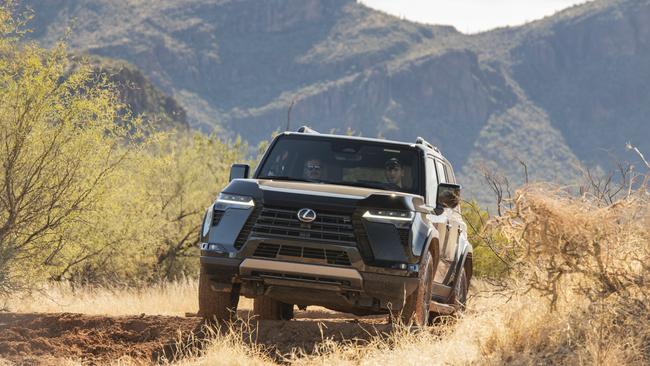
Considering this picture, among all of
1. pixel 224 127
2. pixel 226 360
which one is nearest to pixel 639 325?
pixel 226 360

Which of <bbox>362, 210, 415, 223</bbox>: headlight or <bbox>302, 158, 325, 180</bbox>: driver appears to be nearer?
<bbox>362, 210, 415, 223</bbox>: headlight

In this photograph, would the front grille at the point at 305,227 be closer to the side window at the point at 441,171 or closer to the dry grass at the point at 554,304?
the dry grass at the point at 554,304

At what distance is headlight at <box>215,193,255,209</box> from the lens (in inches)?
356

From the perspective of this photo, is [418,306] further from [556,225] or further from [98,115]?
[98,115]

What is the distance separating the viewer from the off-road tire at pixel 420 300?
9.26 metres

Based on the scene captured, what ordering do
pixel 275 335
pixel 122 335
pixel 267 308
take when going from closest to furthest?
pixel 275 335, pixel 122 335, pixel 267 308

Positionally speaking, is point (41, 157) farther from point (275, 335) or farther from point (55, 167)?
point (275, 335)

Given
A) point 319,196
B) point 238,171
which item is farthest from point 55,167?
point 319,196

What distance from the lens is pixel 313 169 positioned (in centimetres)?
1033

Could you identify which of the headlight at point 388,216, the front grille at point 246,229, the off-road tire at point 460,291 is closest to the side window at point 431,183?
the headlight at point 388,216

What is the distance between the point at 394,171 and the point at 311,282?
2.00m

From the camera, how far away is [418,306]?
9.34 m

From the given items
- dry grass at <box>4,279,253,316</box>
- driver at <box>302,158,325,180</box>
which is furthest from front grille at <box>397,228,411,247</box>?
dry grass at <box>4,279,253,316</box>

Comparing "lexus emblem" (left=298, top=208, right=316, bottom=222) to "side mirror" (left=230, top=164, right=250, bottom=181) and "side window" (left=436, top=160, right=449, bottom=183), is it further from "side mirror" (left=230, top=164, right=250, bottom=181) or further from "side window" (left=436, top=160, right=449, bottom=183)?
"side window" (left=436, top=160, right=449, bottom=183)
